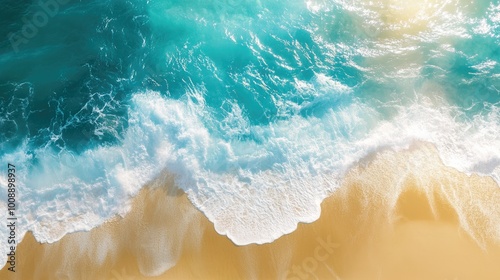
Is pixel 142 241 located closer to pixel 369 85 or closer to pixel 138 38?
pixel 138 38

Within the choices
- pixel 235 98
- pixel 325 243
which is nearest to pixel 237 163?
pixel 235 98

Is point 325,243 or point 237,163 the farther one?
point 237,163

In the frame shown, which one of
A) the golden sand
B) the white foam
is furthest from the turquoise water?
the golden sand

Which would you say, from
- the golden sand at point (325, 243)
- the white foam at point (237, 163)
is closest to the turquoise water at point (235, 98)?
the white foam at point (237, 163)

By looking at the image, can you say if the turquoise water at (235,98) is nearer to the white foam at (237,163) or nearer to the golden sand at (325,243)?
the white foam at (237,163)

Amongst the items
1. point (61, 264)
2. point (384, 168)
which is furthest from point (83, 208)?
point (384, 168)

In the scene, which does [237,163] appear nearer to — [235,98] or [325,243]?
[235,98]
